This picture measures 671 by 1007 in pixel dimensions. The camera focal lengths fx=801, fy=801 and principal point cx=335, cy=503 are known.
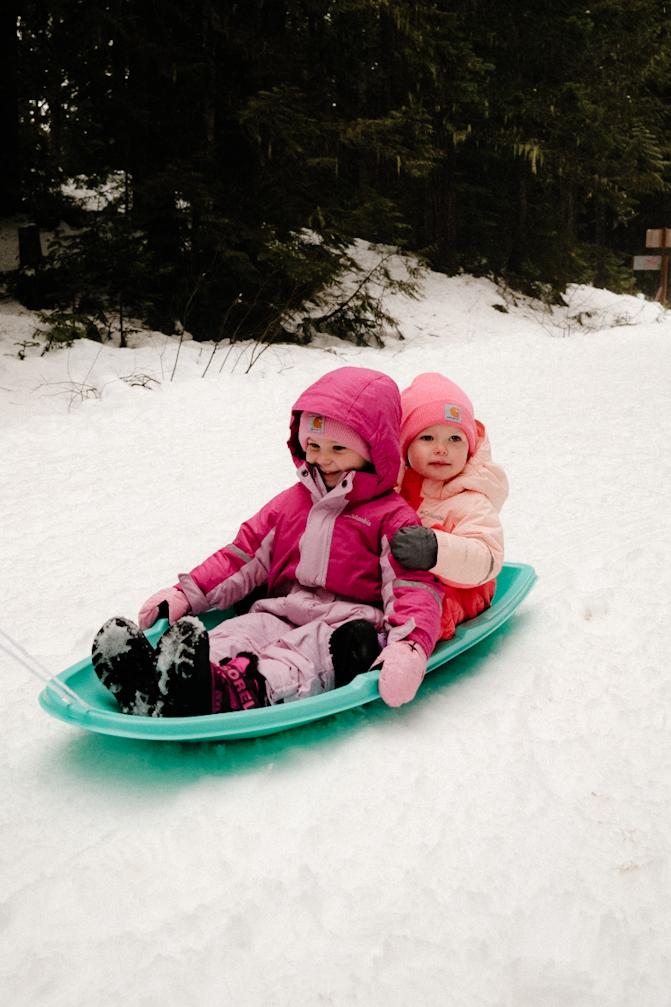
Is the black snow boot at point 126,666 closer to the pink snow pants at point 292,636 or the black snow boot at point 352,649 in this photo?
the pink snow pants at point 292,636

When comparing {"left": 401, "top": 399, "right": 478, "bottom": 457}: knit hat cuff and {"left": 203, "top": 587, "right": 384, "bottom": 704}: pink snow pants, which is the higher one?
{"left": 401, "top": 399, "right": 478, "bottom": 457}: knit hat cuff

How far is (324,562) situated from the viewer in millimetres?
2230

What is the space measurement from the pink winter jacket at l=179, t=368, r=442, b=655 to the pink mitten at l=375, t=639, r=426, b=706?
0.16m

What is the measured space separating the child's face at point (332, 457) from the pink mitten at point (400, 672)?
0.55 metres

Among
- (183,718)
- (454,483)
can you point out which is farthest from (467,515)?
(183,718)

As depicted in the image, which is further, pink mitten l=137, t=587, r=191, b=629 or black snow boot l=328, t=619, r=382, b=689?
pink mitten l=137, t=587, r=191, b=629

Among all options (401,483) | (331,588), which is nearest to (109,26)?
(401,483)

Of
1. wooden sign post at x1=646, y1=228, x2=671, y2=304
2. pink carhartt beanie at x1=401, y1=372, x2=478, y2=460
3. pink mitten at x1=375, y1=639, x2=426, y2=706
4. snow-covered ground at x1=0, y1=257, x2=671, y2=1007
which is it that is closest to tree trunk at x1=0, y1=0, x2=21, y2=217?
snow-covered ground at x1=0, y1=257, x2=671, y2=1007

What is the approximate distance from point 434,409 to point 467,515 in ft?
1.07

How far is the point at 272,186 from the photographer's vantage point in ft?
22.2

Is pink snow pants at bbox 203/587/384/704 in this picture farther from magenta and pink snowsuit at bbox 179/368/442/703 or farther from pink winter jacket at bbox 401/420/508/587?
pink winter jacket at bbox 401/420/508/587

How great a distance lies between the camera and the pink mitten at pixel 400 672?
1864 millimetres

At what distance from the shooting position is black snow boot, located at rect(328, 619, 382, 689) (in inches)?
79.0

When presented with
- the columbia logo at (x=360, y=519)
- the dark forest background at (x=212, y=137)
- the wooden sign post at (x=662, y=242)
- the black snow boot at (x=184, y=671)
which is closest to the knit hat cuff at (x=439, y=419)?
the columbia logo at (x=360, y=519)
